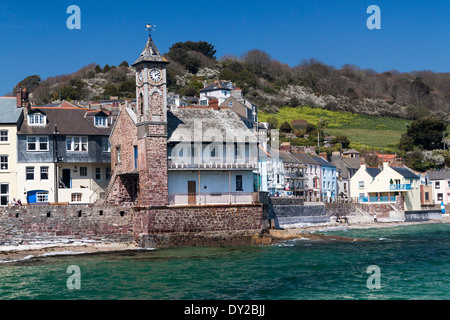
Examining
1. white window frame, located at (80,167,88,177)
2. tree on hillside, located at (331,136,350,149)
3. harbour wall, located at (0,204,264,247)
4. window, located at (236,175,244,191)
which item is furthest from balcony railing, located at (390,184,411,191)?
white window frame, located at (80,167,88,177)

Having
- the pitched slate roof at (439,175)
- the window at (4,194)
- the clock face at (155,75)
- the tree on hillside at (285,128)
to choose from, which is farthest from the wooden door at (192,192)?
Answer: the tree on hillside at (285,128)

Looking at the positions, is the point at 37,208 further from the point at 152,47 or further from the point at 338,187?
the point at 338,187

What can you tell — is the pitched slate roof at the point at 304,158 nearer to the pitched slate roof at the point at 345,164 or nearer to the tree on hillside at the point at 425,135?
the pitched slate roof at the point at 345,164

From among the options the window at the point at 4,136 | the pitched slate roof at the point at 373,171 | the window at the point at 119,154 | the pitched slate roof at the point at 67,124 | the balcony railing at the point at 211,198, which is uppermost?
the pitched slate roof at the point at 67,124

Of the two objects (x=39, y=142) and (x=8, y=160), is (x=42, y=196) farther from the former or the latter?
(x=39, y=142)

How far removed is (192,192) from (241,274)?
14.7 m

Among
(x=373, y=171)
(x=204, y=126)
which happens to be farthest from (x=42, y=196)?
(x=373, y=171)

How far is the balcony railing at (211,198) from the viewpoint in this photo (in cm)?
4391

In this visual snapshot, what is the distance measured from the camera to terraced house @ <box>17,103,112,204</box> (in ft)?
156

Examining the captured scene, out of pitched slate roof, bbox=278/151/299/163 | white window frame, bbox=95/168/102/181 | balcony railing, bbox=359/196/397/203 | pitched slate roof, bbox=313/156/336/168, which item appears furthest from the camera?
pitched slate roof, bbox=313/156/336/168

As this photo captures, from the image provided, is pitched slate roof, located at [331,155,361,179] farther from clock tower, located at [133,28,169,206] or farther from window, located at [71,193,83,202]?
clock tower, located at [133,28,169,206]

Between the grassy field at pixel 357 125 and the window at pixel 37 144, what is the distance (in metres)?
71.5

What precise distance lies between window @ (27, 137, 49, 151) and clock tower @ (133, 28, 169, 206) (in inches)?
358

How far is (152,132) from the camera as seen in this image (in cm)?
4294
